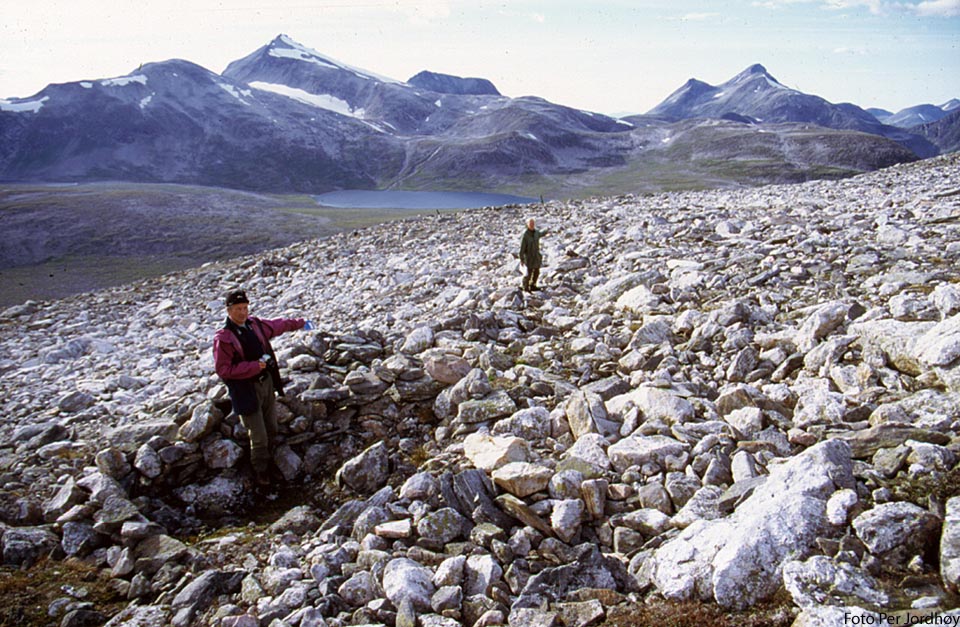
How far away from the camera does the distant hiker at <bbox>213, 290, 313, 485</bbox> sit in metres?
7.69

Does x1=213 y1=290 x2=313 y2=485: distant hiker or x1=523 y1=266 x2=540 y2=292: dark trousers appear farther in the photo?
x1=523 y1=266 x2=540 y2=292: dark trousers

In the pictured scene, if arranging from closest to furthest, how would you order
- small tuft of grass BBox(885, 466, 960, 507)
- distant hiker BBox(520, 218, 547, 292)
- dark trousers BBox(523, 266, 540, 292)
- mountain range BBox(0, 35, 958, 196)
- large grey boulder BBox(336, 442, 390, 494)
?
small tuft of grass BBox(885, 466, 960, 507) → large grey boulder BBox(336, 442, 390, 494) → distant hiker BBox(520, 218, 547, 292) → dark trousers BBox(523, 266, 540, 292) → mountain range BBox(0, 35, 958, 196)

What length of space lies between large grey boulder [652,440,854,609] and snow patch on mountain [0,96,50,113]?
231m

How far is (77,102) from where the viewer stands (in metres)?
184

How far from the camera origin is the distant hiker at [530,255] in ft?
43.5

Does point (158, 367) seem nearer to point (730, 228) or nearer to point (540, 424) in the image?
point (540, 424)

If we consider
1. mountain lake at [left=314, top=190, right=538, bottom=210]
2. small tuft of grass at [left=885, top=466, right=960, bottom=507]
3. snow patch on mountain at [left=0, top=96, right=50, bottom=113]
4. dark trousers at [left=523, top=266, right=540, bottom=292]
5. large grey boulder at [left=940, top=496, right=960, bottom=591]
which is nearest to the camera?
large grey boulder at [left=940, top=496, right=960, bottom=591]

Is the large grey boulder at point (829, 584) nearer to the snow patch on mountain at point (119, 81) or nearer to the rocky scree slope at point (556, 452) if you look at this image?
the rocky scree slope at point (556, 452)

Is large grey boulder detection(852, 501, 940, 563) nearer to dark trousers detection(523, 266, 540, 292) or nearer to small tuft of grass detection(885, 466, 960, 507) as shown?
small tuft of grass detection(885, 466, 960, 507)

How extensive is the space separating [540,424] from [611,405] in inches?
39.8

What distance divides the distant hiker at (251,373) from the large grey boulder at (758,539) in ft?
18.7

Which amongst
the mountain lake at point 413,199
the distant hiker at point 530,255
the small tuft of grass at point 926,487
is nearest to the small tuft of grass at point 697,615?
the small tuft of grass at point 926,487

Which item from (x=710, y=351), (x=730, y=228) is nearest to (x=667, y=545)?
(x=710, y=351)

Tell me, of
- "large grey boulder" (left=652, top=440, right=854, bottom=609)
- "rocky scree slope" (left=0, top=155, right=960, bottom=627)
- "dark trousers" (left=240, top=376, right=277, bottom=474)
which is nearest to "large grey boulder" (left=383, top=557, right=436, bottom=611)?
"rocky scree slope" (left=0, top=155, right=960, bottom=627)
